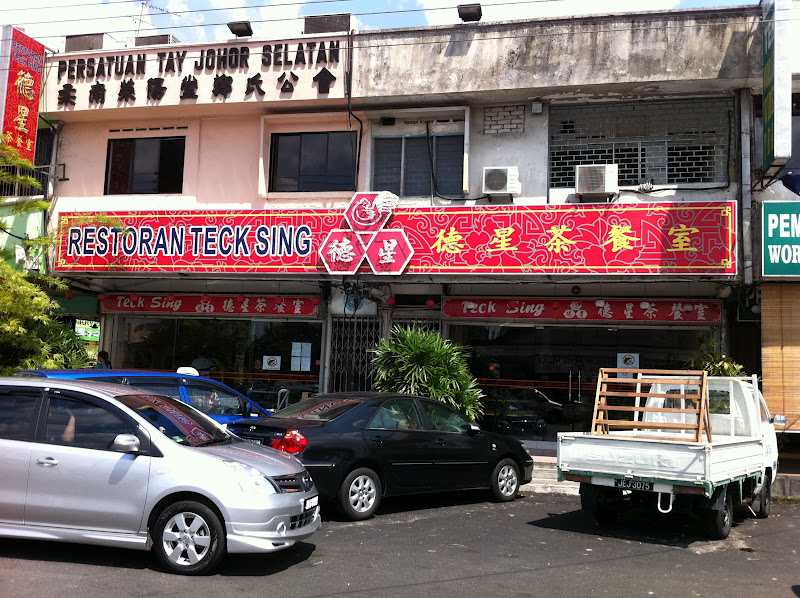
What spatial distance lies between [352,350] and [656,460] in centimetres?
804

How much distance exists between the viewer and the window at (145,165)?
15.6m

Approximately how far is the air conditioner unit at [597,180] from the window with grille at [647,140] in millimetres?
834

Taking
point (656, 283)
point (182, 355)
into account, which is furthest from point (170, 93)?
point (656, 283)

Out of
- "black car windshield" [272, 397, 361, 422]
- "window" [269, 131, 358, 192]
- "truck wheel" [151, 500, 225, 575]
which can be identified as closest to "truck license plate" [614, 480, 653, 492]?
"black car windshield" [272, 397, 361, 422]

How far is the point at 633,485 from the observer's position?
8008mm

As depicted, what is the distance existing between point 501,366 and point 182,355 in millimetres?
6800

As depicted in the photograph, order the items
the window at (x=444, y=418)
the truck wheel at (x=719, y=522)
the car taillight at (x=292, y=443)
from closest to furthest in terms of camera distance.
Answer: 1. the truck wheel at (x=719, y=522)
2. the car taillight at (x=292, y=443)
3. the window at (x=444, y=418)

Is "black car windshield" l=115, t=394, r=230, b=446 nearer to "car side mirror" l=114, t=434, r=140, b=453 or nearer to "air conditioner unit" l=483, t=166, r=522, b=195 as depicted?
"car side mirror" l=114, t=434, r=140, b=453

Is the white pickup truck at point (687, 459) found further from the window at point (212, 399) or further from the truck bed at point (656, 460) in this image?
the window at point (212, 399)

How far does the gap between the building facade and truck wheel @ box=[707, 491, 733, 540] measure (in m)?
4.79

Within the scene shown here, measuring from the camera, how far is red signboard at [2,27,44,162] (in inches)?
566

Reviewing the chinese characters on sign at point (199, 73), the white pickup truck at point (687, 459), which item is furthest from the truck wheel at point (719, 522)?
the chinese characters on sign at point (199, 73)

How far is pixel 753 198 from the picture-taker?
13.0m

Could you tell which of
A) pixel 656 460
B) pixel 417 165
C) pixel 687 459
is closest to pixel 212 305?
pixel 417 165
